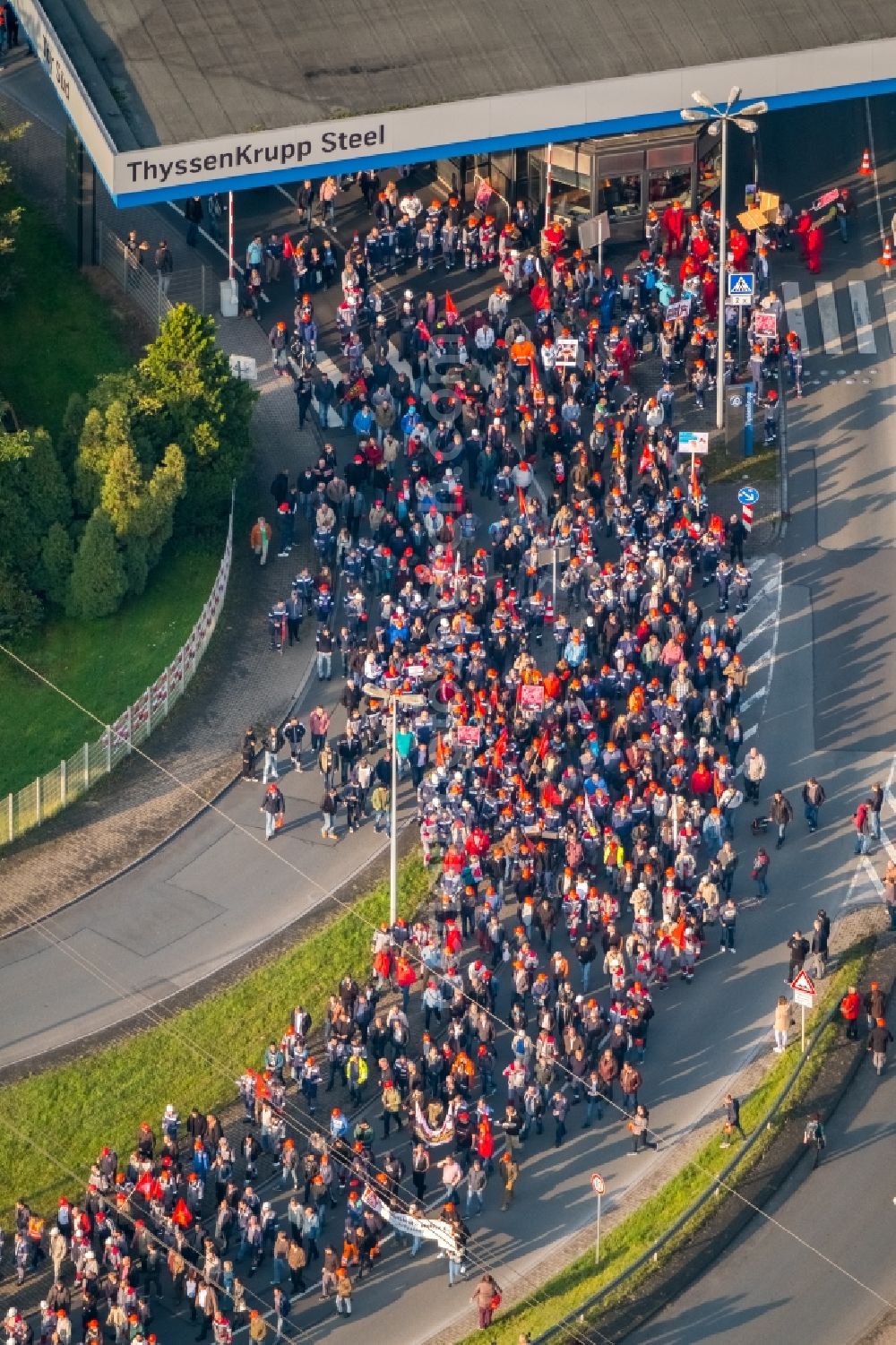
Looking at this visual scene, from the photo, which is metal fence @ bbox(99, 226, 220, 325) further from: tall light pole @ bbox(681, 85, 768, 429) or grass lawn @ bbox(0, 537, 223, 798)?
tall light pole @ bbox(681, 85, 768, 429)

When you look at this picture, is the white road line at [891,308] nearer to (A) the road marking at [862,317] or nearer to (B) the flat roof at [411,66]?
(A) the road marking at [862,317]

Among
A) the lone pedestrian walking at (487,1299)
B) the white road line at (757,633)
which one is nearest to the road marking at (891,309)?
the white road line at (757,633)

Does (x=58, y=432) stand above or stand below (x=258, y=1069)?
above

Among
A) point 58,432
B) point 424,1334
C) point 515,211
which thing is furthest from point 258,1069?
point 515,211

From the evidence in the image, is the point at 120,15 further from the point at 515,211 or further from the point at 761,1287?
the point at 761,1287

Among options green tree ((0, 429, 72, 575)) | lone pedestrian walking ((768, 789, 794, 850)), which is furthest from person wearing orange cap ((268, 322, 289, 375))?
lone pedestrian walking ((768, 789, 794, 850))

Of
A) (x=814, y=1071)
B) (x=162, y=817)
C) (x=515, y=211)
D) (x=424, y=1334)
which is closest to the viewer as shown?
(x=424, y=1334)
